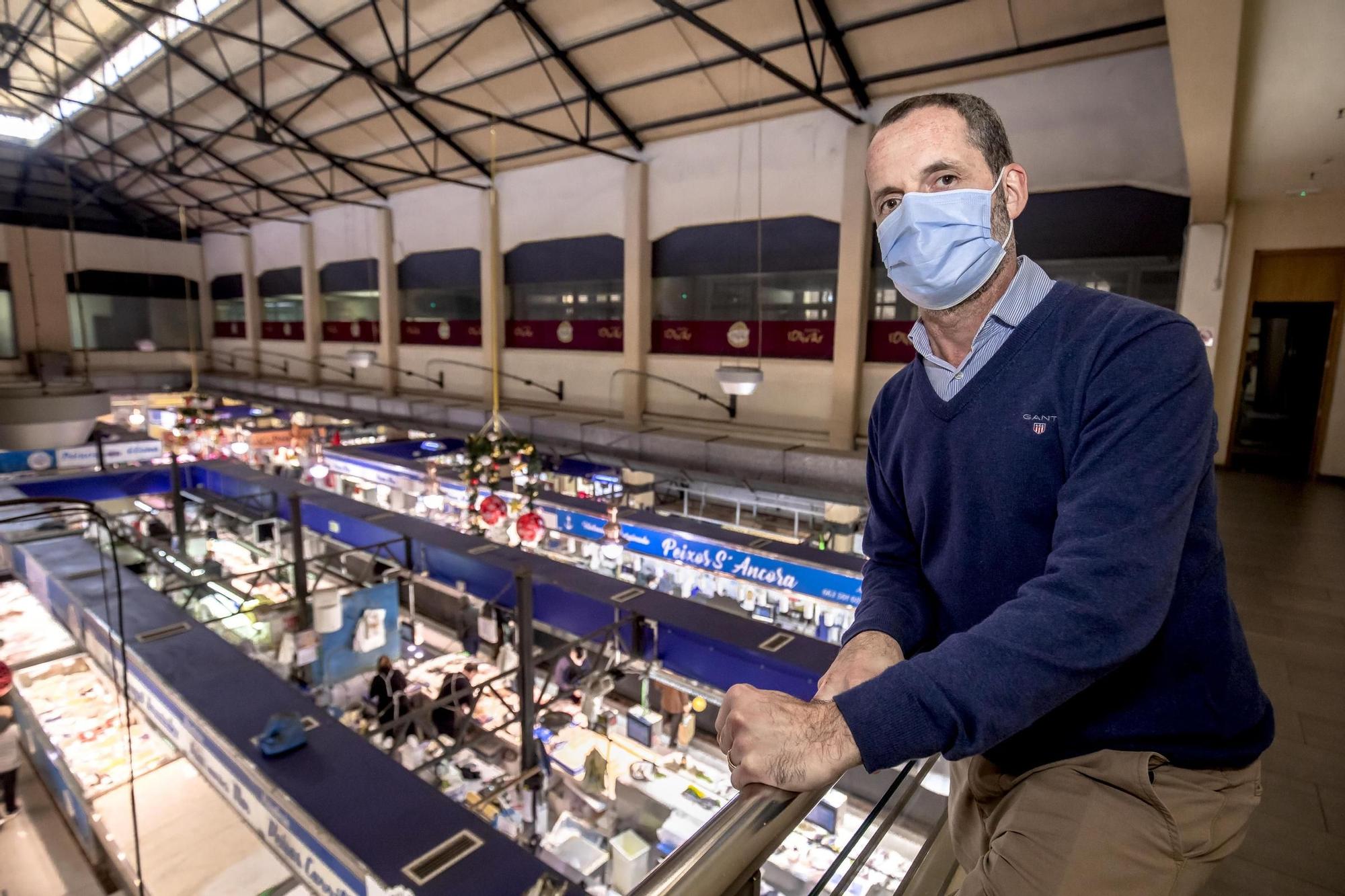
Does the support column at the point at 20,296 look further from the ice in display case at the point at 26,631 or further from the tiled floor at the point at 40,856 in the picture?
the tiled floor at the point at 40,856

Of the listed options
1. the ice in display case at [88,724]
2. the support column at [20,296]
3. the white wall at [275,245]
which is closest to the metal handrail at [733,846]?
the ice in display case at [88,724]

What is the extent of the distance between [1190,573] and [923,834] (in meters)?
5.00

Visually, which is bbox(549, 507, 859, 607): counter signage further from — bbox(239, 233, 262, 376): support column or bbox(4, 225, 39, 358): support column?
bbox(4, 225, 39, 358): support column

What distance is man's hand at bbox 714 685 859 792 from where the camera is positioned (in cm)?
82

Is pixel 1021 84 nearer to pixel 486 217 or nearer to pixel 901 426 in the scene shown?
pixel 901 426

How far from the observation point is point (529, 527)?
20.0 feet

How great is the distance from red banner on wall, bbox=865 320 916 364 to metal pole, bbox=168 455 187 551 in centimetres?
917

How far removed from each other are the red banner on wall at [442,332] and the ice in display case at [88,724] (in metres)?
10.2

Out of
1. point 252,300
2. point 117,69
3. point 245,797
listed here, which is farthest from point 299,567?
point 252,300

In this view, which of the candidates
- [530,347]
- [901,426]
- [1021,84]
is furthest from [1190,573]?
[530,347]

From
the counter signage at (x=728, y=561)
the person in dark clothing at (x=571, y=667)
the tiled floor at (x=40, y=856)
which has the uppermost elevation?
the counter signage at (x=728, y=561)

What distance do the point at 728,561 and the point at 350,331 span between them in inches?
607

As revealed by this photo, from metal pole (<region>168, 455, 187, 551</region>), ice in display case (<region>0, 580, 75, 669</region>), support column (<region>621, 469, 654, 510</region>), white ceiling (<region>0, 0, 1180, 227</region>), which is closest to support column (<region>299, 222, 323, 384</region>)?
white ceiling (<region>0, 0, 1180, 227</region>)

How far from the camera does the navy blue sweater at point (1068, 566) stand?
80 cm
